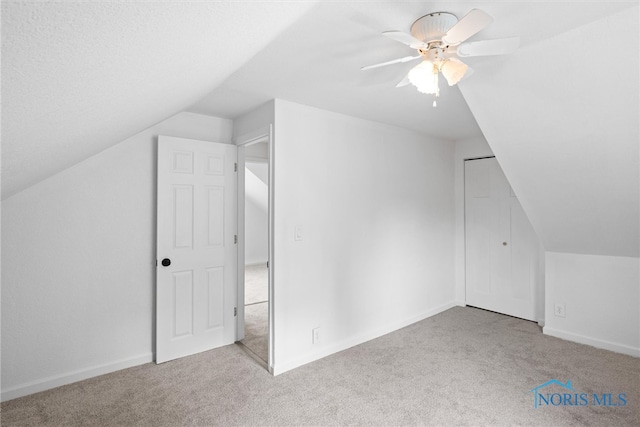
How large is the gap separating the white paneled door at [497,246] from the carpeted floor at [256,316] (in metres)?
2.70

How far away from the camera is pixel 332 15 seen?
5.01 feet

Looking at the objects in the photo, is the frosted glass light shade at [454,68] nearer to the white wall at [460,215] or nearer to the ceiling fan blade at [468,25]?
the ceiling fan blade at [468,25]

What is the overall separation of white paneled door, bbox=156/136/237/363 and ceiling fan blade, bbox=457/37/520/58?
2.26 metres

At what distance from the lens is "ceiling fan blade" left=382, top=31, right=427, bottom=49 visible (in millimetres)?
1397

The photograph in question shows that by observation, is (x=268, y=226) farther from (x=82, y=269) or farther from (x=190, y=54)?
(x=190, y=54)

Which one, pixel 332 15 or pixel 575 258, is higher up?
pixel 332 15

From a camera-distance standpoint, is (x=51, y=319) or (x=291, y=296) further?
(x=291, y=296)

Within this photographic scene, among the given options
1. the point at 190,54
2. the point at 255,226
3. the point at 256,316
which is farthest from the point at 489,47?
the point at 255,226

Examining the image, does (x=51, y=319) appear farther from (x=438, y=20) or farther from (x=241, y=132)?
(x=438, y=20)

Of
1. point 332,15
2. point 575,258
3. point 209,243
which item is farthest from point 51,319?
point 575,258

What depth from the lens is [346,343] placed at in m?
3.09

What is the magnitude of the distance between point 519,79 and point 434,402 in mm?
2147

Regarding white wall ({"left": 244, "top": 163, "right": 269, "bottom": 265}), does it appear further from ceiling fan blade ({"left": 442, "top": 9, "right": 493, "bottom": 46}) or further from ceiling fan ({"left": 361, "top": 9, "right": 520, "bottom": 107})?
ceiling fan blade ({"left": 442, "top": 9, "right": 493, "bottom": 46})

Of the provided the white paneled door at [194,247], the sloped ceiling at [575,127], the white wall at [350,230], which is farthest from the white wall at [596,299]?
the white paneled door at [194,247]
